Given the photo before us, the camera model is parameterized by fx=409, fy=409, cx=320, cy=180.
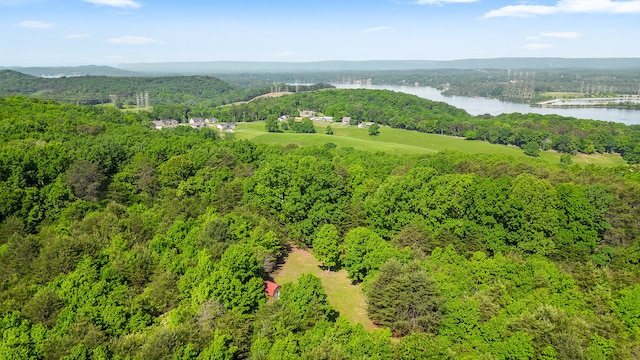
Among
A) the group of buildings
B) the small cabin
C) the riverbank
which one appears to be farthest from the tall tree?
the riverbank

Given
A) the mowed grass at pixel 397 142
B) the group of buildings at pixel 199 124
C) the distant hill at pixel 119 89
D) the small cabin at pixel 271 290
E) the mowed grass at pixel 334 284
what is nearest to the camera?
the small cabin at pixel 271 290

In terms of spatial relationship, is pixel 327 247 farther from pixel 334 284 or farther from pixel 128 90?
pixel 128 90

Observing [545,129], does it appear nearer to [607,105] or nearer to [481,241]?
[481,241]

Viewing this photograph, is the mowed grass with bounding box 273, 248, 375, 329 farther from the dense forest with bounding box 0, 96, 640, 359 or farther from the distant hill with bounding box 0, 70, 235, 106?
the distant hill with bounding box 0, 70, 235, 106

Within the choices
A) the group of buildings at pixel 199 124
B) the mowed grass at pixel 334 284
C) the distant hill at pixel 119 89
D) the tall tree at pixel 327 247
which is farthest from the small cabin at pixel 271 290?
→ the distant hill at pixel 119 89

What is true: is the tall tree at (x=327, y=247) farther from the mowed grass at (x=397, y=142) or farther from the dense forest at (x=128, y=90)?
the dense forest at (x=128, y=90)

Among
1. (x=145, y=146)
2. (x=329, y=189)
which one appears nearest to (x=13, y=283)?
(x=329, y=189)
